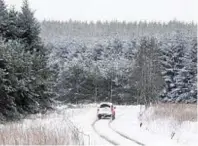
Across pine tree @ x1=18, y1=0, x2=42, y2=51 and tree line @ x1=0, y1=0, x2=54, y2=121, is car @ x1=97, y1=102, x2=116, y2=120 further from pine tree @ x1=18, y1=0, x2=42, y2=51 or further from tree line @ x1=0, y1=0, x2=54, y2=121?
pine tree @ x1=18, y1=0, x2=42, y2=51

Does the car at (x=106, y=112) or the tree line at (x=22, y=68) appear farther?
the car at (x=106, y=112)

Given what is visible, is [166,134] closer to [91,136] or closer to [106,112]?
[91,136]

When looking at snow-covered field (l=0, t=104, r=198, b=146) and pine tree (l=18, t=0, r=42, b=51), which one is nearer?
snow-covered field (l=0, t=104, r=198, b=146)

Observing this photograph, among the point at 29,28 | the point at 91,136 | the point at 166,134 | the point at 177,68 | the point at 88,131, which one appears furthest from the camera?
the point at 177,68

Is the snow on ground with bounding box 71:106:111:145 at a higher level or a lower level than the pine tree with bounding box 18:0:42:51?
lower

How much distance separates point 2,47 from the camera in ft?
94.1

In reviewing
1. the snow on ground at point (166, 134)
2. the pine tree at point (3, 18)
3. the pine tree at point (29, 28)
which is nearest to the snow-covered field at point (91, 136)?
the snow on ground at point (166, 134)

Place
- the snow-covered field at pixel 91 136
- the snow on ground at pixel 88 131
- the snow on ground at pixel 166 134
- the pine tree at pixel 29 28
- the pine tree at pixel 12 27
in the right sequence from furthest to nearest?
the pine tree at pixel 29 28
the pine tree at pixel 12 27
the snow on ground at pixel 166 134
the snow on ground at pixel 88 131
the snow-covered field at pixel 91 136

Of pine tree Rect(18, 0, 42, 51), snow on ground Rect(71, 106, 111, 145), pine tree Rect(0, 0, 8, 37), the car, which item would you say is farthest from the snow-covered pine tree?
pine tree Rect(0, 0, 8, 37)

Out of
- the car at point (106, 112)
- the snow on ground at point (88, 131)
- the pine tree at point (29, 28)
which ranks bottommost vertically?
the car at point (106, 112)

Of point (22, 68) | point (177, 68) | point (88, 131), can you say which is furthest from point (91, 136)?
point (177, 68)

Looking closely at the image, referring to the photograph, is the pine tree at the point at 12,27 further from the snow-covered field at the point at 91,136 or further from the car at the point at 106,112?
the snow-covered field at the point at 91,136

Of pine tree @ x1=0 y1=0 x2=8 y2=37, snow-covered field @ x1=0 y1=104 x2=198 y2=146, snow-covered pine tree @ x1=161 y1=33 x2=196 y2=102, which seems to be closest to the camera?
snow-covered field @ x1=0 y1=104 x2=198 y2=146

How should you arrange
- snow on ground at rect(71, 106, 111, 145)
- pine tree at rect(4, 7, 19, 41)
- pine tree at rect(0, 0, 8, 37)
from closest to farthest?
snow on ground at rect(71, 106, 111, 145)
pine tree at rect(0, 0, 8, 37)
pine tree at rect(4, 7, 19, 41)
